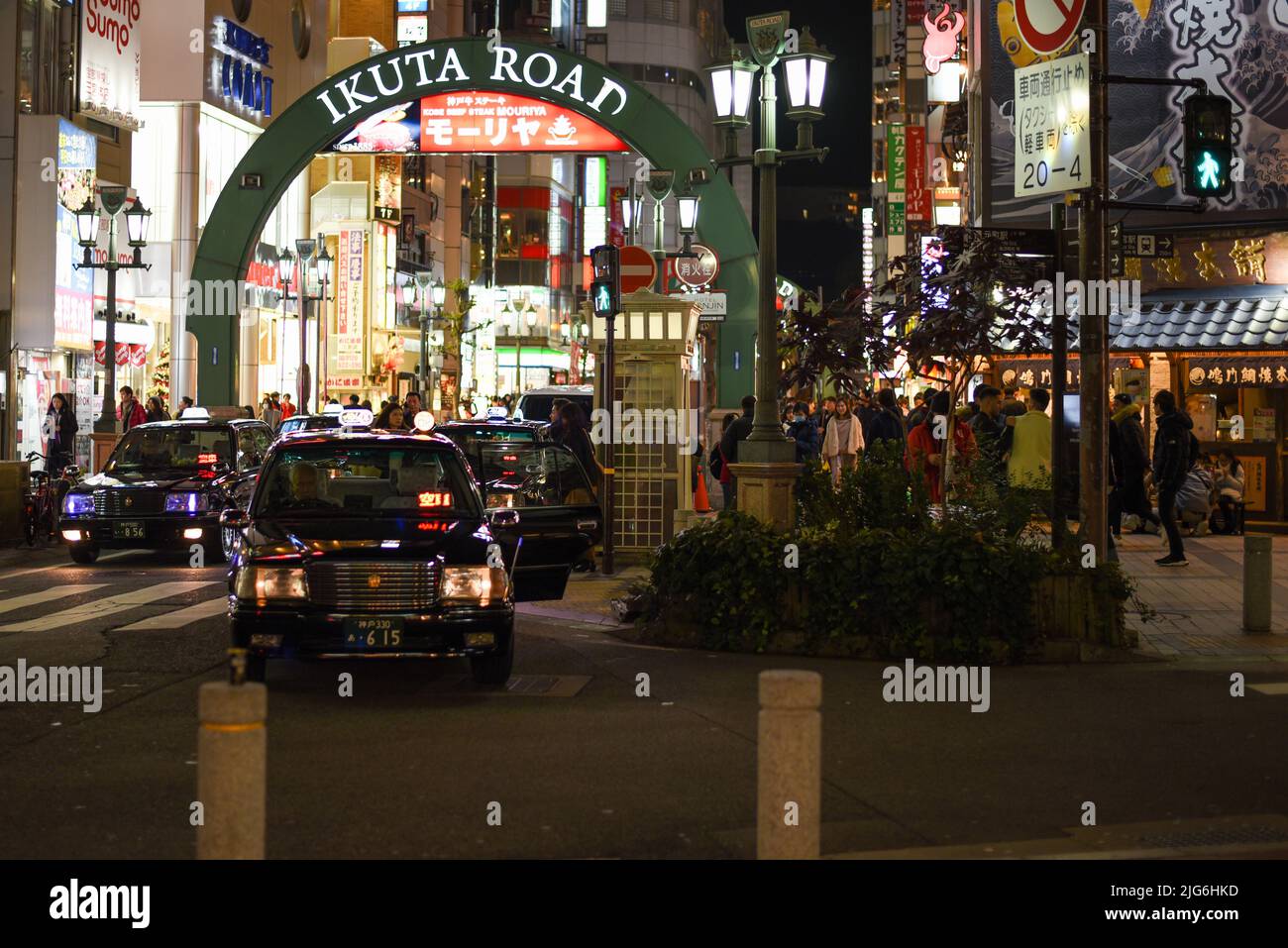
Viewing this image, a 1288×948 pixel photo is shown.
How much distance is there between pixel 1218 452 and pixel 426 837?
64.4 ft

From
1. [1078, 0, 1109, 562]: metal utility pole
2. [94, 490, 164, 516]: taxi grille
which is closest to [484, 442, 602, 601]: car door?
[94, 490, 164, 516]: taxi grille

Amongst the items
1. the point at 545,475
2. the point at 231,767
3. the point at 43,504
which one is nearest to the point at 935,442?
the point at 545,475

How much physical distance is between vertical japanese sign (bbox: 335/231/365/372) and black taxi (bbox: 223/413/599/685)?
46.5 meters

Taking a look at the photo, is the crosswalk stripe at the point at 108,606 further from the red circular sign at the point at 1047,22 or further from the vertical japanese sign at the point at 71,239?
the vertical japanese sign at the point at 71,239

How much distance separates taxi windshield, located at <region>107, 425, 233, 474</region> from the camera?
20.0 metres

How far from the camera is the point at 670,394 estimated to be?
19.5 m

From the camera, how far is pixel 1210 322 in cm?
2506

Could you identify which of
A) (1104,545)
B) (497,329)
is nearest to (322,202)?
(497,329)

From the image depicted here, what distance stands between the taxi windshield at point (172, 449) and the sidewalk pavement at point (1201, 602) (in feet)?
36.6

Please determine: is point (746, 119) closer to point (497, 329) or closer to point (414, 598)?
point (414, 598)

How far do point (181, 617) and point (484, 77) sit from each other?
13.4 m

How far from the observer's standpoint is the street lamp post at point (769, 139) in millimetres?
14172

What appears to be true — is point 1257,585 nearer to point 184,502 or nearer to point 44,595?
point 44,595

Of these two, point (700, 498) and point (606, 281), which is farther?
point (700, 498)
